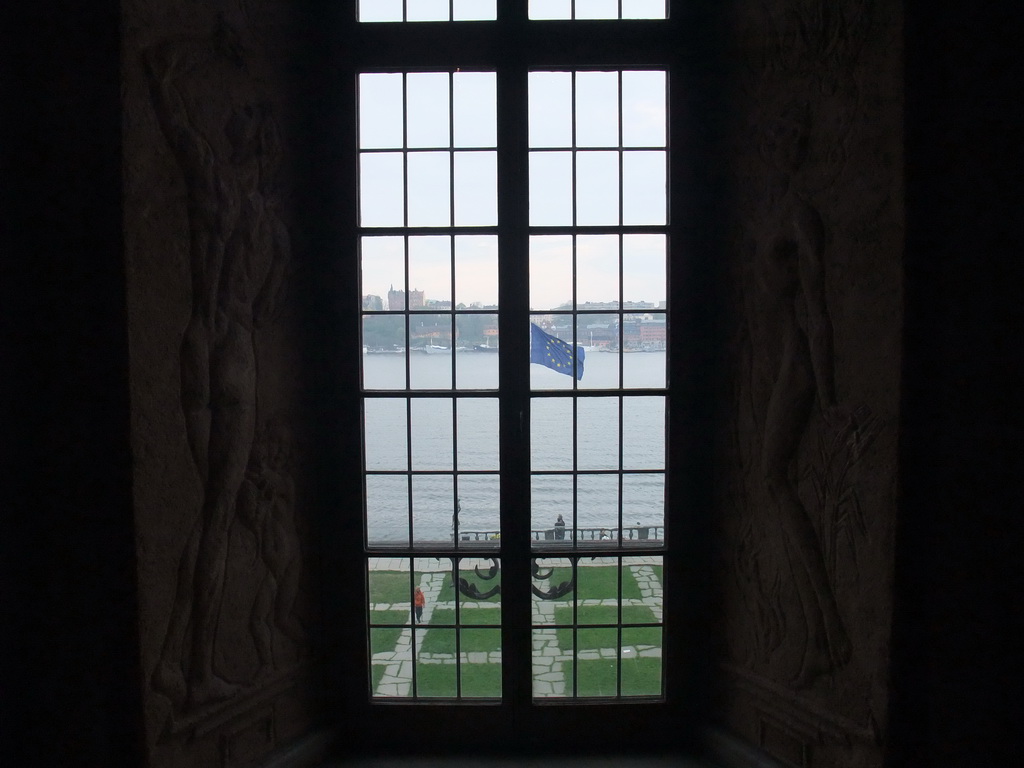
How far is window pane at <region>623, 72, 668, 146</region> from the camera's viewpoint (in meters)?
3.10

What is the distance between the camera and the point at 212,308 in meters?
2.43

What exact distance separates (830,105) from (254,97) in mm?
2309

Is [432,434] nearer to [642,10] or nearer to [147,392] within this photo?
[147,392]

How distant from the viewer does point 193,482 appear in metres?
2.37

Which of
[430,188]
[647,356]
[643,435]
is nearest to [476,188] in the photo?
[430,188]

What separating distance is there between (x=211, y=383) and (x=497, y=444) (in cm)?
132

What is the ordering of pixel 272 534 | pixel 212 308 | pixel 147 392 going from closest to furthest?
pixel 147 392, pixel 212 308, pixel 272 534

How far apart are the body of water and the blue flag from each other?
4cm

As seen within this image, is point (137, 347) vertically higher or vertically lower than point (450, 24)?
lower

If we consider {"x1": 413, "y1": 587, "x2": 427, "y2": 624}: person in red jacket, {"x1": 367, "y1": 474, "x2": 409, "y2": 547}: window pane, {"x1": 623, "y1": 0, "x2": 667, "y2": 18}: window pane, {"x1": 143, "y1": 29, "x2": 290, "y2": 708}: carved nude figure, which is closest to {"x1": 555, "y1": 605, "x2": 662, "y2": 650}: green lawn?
{"x1": 413, "y1": 587, "x2": 427, "y2": 624}: person in red jacket

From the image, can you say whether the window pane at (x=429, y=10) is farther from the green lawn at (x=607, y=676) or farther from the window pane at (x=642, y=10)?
the green lawn at (x=607, y=676)

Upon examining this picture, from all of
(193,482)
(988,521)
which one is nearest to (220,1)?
(193,482)

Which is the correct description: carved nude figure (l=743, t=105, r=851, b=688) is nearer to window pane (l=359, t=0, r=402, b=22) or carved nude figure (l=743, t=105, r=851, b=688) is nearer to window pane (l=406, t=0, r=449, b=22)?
window pane (l=406, t=0, r=449, b=22)

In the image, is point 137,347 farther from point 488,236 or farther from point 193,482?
point 488,236
